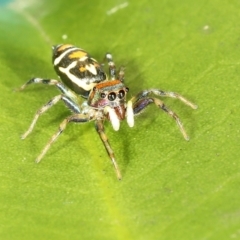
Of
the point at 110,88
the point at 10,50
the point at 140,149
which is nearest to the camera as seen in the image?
the point at 140,149

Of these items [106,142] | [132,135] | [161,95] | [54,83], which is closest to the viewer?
[106,142]

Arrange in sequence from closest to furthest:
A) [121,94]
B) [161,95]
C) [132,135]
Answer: [132,135]
[161,95]
[121,94]

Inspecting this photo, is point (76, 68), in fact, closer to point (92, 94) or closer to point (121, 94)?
point (92, 94)

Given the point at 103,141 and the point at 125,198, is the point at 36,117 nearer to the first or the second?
the point at 103,141

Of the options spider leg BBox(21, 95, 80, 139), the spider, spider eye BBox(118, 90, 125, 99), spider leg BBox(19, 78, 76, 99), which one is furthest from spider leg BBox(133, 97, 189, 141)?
spider leg BBox(19, 78, 76, 99)

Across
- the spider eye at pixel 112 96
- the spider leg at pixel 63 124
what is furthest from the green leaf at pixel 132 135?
the spider eye at pixel 112 96

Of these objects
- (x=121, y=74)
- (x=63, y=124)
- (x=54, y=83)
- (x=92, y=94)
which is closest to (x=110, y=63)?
(x=121, y=74)

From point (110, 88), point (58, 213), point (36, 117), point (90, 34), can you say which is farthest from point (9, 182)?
point (90, 34)
